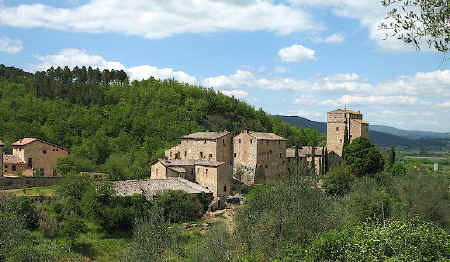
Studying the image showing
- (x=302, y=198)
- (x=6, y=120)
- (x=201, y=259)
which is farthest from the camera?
(x=6, y=120)

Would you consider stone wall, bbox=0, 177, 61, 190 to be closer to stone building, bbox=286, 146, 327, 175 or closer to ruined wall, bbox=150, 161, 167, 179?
ruined wall, bbox=150, 161, 167, 179

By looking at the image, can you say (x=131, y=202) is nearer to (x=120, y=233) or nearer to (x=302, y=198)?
(x=120, y=233)

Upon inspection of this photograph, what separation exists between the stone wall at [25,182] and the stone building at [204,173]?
34.8 feet

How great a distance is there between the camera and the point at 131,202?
36.6 m

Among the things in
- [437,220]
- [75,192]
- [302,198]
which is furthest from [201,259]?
[437,220]

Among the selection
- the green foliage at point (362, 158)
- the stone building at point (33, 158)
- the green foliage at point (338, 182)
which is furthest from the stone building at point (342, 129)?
the stone building at point (33, 158)

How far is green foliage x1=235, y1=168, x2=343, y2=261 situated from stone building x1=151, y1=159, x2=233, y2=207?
1556cm

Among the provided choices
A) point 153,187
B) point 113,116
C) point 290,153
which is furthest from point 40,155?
point 290,153

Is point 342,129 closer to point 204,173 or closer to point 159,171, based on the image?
point 204,173

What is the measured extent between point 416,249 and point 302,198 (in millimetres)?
12538

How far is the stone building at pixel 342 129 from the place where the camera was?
59.2 meters

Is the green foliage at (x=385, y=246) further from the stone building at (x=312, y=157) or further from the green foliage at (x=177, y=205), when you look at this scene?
the stone building at (x=312, y=157)

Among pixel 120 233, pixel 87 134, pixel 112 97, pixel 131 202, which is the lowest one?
pixel 120 233

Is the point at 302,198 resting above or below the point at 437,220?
above
